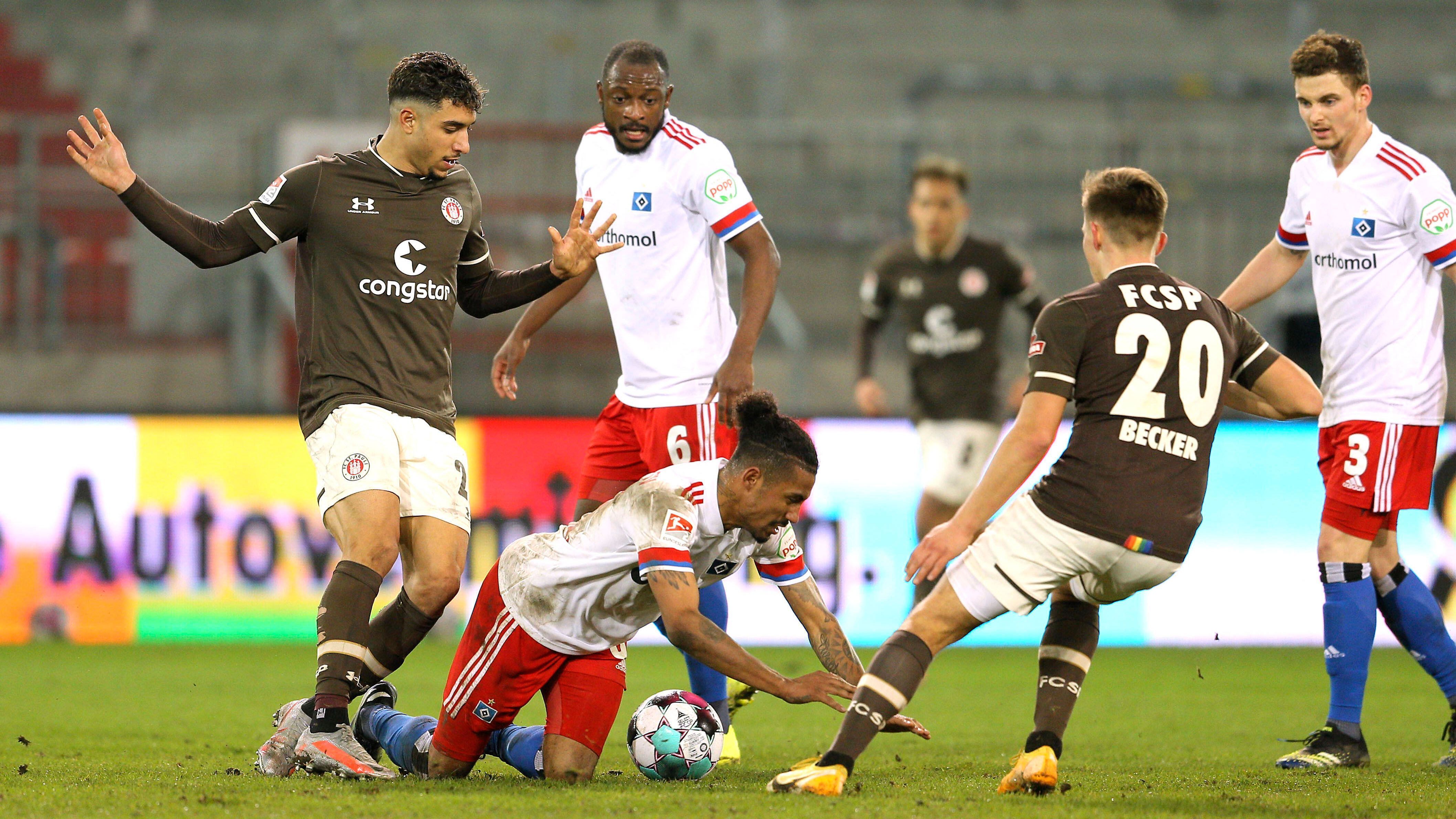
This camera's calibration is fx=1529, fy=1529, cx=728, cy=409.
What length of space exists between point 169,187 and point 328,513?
24.5 ft

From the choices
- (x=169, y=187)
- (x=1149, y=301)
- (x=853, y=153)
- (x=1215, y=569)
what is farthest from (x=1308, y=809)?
(x=169, y=187)

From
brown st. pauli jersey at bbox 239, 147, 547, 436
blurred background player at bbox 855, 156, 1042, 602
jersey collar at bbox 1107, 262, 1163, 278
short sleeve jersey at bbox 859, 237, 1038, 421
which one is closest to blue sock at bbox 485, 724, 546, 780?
brown st. pauli jersey at bbox 239, 147, 547, 436

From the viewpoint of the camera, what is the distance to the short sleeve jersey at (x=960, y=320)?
8539mm

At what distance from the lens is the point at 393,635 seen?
16.5 feet

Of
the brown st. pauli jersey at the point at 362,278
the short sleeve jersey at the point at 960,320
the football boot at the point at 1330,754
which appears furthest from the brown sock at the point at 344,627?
the short sleeve jersey at the point at 960,320

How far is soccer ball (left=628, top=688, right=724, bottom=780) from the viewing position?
186 inches

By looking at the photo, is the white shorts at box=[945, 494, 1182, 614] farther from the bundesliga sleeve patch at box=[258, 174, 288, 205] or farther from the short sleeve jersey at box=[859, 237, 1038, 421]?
the short sleeve jersey at box=[859, 237, 1038, 421]

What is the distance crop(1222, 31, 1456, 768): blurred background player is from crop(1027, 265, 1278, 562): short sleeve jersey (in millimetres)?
1405

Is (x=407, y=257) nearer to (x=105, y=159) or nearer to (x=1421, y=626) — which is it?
(x=105, y=159)

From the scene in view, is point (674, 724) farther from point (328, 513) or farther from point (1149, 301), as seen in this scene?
point (1149, 301)

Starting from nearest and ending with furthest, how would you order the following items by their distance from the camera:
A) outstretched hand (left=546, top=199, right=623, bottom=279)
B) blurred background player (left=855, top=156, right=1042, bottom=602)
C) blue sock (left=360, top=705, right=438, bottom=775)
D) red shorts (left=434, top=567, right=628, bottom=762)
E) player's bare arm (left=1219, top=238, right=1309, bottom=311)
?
red shorts (left=434, top=567, right=628, bottom=762)
blue sock (left=360, top=705, right=438, bottom=775)
outstretched hand (left=546, top=199, right=623, bottom=279)
player's bare arm (left=1219, top=238, right=1309, bottom=311)
blurred background player (left=855, top=156, right=1042, bottom=602)

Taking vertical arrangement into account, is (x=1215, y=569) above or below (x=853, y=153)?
below

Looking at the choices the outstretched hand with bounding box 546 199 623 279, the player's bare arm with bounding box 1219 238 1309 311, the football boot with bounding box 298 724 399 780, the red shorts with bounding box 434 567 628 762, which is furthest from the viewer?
the player's bare arm with bounding box 1219 238 1309 311

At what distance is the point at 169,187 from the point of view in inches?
448
